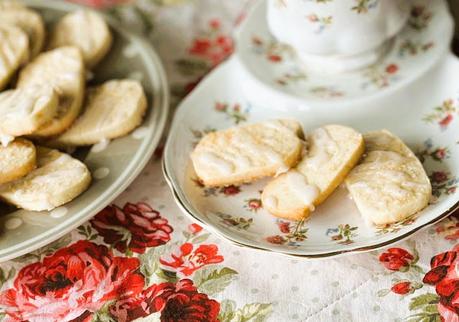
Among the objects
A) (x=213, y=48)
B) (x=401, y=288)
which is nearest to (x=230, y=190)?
(x=401, y=288)

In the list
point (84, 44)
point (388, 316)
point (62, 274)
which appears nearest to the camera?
point (388, 316)

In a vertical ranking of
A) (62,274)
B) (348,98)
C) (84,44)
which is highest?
(348,98)

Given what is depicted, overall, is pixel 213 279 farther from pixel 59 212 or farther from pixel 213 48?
pixel 213 48

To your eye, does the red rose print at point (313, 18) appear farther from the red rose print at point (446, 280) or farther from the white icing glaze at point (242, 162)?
the red rose print at point (446, 280)

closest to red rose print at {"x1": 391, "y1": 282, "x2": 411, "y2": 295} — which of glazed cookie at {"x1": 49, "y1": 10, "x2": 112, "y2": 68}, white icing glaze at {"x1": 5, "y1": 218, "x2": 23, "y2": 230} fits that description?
white icing glaze at {"x1": 5, "y1": 218, "x2": 23, "y2": 230}

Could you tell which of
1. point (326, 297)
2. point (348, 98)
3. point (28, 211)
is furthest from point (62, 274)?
point (348, 98)

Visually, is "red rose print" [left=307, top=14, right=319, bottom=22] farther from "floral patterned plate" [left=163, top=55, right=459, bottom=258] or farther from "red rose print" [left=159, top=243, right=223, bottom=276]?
"red rose print" [left=159, top=243, right=223, bottom=276]

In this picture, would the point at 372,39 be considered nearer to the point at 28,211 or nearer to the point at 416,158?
the point at 416,158

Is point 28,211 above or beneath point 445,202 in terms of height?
beneath
